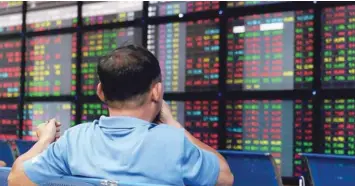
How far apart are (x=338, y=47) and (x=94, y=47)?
184cm

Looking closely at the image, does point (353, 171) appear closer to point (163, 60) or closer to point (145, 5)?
point (163, 60)

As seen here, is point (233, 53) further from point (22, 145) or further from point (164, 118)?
point (164, 118)

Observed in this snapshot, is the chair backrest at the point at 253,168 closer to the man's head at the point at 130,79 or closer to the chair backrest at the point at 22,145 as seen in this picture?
the man's head at the point at 130,79

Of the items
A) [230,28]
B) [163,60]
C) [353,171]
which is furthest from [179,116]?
[353,171]

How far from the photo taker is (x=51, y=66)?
398cm

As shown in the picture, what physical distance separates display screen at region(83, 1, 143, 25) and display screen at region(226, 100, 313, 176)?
1.02 metres

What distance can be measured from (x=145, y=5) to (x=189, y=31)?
0.42 metres

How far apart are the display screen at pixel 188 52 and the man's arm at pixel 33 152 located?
6.57ft

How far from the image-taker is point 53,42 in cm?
399

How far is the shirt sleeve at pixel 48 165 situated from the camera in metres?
1.14

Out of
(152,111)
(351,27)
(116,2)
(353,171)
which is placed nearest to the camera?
(152,111)

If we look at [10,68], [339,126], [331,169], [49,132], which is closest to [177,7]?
[339,126]

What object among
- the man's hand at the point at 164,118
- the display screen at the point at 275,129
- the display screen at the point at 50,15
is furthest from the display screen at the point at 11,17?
the man's hand at the point at 164,118

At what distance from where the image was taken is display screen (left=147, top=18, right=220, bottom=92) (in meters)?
3.26
